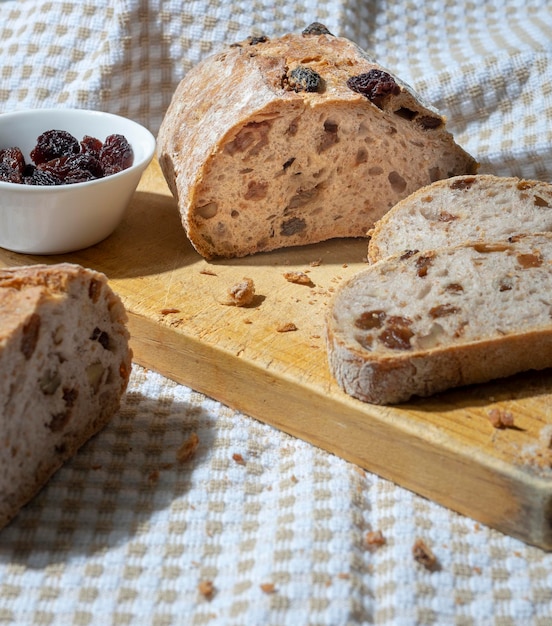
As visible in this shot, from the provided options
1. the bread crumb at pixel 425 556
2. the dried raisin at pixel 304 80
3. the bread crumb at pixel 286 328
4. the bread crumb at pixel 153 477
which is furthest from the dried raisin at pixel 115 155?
the bread crumb at pixel 425 556

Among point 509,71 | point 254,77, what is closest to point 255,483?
point 254,77

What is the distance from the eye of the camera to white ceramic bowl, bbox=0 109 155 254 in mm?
3895

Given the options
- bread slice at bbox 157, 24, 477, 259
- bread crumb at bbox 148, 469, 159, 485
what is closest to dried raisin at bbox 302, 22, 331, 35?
bread slice at bbox 157, 24, 477, 259

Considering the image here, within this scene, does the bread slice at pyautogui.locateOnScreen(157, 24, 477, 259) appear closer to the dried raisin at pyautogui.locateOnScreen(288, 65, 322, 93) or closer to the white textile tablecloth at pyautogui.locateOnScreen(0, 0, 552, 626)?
the dried raisin at pyautogui.locateOnScreen(288, 65, 322, 93)

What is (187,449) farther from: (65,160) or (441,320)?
(65,160)

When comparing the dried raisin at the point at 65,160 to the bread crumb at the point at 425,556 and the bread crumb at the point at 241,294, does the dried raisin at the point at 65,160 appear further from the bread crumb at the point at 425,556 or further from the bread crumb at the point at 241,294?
the bread crumb at the point at 425,556

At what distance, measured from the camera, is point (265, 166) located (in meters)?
3.96

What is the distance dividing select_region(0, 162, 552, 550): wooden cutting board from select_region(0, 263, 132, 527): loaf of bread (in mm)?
422

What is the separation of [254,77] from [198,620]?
2369mm

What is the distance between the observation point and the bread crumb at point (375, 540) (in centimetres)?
284

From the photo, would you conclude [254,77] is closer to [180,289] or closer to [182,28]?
[180,289]

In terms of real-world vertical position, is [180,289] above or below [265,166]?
below

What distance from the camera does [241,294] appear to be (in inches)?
144

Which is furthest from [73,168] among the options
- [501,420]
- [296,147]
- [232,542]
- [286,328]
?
[501,420]
